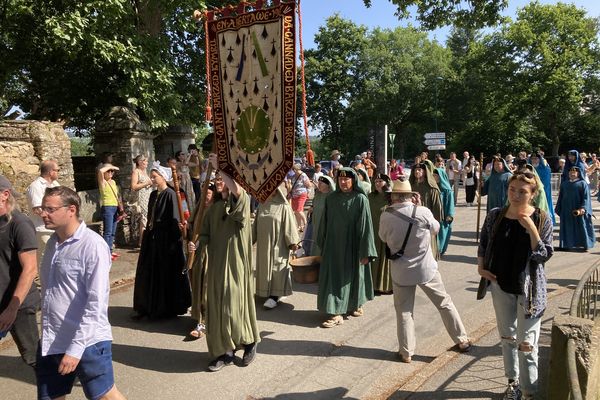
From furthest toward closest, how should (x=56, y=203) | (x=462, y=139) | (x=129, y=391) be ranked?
(x=462, y=139) → (x=129, y=391) → (x=56, y=203)

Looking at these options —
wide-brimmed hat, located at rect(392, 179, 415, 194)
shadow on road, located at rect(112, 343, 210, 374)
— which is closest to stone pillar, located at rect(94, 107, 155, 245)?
shadow on road, located at rect(112, 343, 210, 374)

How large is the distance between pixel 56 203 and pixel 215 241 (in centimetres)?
188

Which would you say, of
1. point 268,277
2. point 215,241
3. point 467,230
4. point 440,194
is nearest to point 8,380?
point 215,241

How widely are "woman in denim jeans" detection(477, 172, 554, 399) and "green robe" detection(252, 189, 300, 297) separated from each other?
310 cm


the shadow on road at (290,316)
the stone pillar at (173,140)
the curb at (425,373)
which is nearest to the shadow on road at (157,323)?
the shadow on road at (290,316)

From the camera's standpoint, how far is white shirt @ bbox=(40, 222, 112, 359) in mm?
Result: 3000

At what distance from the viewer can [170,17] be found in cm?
1416

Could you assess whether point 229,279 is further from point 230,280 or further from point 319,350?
point 319,350

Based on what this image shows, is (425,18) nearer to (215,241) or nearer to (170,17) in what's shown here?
(170,17)

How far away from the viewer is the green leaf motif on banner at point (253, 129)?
444 centimetres

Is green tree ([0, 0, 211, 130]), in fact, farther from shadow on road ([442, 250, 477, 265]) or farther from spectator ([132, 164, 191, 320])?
shadow on road ([442, 250, 477, 265])

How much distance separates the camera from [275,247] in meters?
6.55

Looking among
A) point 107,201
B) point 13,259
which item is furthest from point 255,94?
point 107,201

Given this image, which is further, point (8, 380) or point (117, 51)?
point (117, 51)
